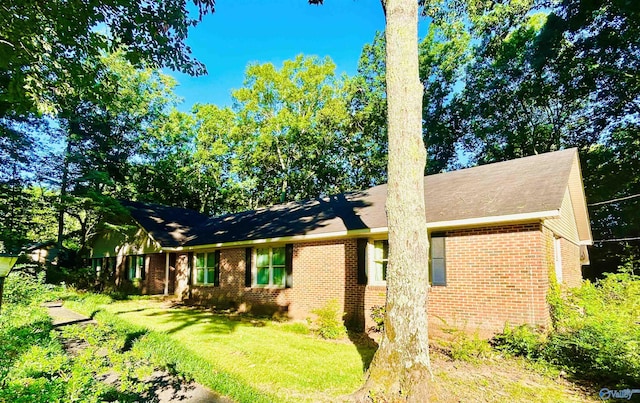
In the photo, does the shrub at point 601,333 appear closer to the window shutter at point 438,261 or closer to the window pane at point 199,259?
the window shutter at point 438,261

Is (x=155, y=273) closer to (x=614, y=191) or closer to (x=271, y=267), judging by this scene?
(x=271, y=267)

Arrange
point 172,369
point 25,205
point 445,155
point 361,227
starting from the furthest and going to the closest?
point 445,155 < point 25,205 < point 361,227 < point 172,369

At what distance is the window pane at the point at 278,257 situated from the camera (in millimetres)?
12492

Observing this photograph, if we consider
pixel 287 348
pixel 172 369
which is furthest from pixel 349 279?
pixel 172 369

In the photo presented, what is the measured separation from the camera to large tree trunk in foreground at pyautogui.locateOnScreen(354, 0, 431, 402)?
4781 mm

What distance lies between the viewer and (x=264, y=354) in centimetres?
726

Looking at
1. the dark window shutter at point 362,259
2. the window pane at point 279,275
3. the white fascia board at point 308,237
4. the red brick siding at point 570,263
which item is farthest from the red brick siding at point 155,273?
the red brick siding at point 570,263

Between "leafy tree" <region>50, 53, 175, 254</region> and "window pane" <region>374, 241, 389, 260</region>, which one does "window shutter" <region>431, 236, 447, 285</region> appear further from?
"leafy tree" <region>50, 53, 175, 254</region>

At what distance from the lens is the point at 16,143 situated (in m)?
19.7

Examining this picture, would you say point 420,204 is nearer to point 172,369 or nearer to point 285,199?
point 172,369

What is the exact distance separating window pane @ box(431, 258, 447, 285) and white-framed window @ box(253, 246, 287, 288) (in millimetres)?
5231

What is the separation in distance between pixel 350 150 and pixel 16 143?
2245 cm

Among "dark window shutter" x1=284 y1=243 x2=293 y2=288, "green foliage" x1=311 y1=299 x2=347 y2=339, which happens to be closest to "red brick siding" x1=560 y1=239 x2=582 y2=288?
"green foliage" x1=311 y1=299 x2=347 y2=339

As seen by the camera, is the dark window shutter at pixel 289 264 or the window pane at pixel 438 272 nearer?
the window pane at pixel 438 272
